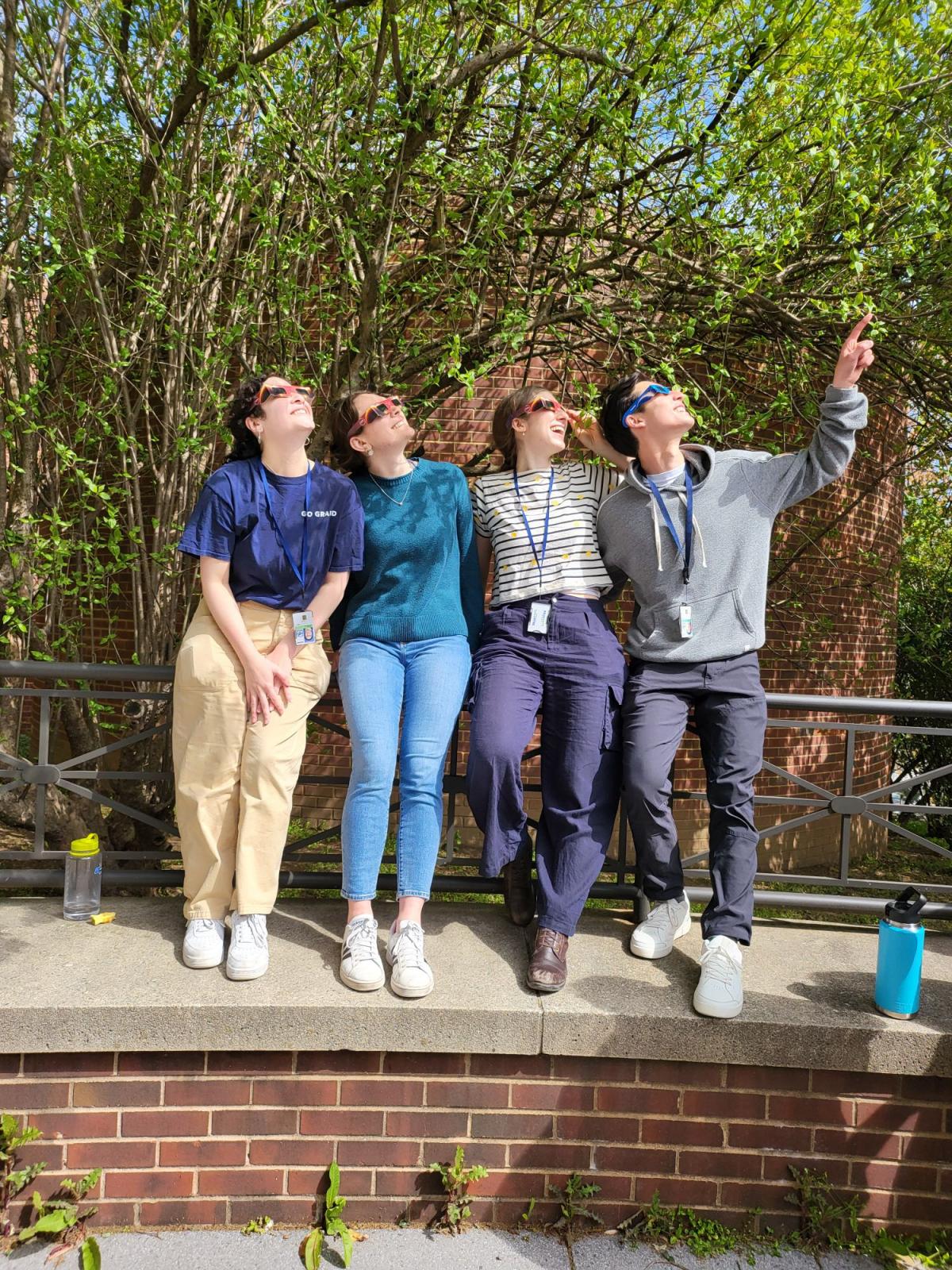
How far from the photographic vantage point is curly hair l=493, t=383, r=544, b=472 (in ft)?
10.0

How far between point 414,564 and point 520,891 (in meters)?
1.16

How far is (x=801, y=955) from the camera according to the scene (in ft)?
9.53

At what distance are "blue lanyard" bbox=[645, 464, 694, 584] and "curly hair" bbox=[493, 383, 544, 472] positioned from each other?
528 mm

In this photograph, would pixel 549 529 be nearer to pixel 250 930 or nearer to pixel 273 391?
pixel 273 391

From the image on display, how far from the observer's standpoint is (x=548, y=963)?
2539mm

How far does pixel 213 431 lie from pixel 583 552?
2.01 metres

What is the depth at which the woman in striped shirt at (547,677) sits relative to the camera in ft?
8.87

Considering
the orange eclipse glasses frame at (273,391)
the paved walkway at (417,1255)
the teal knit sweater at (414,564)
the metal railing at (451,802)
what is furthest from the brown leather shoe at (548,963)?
the orange eclipse glasses frame at (273,391)

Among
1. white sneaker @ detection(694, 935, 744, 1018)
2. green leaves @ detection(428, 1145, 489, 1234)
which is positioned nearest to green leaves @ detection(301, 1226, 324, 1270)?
green leaves @ detection(428, 1145, 489, 1234)

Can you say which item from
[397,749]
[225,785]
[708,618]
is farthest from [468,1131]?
[708,618]

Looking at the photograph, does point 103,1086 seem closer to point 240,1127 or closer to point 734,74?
point 240,1127

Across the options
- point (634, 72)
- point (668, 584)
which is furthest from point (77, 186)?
point (668, 584)

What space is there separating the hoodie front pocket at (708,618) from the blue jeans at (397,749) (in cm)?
67

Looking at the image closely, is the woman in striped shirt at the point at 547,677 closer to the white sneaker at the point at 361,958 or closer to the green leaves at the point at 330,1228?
the white sneaker at the point at 361,958
